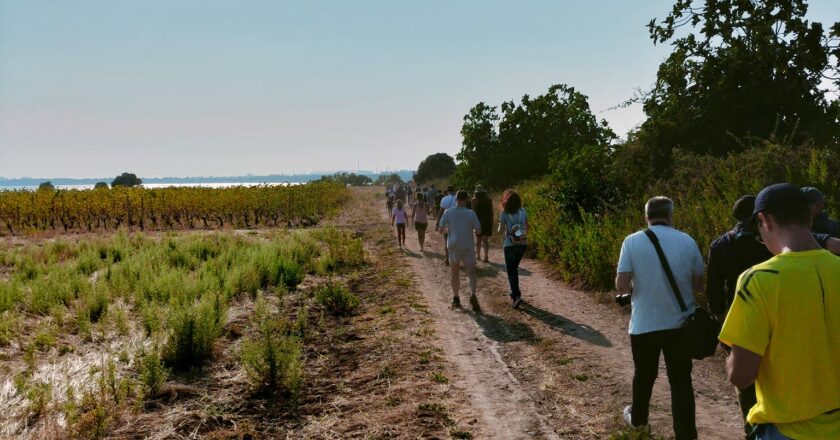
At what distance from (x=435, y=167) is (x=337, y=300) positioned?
228 ft

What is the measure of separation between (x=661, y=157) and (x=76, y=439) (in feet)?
47.1

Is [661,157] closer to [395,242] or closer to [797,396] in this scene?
[395,242]

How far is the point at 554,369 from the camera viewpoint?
6867mm

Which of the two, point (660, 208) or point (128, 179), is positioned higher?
point (128, 179)

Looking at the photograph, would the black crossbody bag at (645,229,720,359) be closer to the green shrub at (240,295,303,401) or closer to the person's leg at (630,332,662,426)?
the person's leg at (630,332,662,426)

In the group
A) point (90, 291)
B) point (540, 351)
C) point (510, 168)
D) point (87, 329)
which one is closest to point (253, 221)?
point (510, 168)

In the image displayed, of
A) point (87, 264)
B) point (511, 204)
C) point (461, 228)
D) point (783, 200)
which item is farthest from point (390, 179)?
point (783, 200)

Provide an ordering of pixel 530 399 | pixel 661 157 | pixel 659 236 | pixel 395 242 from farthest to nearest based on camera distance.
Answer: pixel 395 242
pixel 661 157
pixel 530 399
pixel 659 236

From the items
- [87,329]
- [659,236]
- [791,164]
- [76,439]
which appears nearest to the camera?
[659,236]

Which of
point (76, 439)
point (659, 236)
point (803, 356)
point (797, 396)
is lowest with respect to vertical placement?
point (76, 439)

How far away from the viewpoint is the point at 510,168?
115ft

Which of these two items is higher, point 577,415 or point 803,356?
point 803,356

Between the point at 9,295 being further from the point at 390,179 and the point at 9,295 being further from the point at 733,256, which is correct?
the point at 390,179

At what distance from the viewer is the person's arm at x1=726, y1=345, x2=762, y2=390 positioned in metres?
2.26
